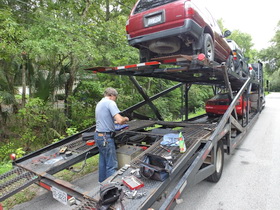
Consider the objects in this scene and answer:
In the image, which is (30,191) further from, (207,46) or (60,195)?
(207,46)

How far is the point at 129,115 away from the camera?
18.7 feet

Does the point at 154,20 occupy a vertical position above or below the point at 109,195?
above

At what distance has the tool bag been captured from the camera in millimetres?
1836

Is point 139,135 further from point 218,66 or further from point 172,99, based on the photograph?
point 172,99

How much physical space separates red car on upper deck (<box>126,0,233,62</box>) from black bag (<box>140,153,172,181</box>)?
8.15 ft

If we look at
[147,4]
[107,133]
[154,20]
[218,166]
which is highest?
[147,4]

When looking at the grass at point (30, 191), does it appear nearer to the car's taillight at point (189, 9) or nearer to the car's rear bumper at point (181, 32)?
the car's rear bumper at point (181, 32)

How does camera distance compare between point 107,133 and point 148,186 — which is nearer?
point 148,186

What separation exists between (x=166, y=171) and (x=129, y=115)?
11.8 ft

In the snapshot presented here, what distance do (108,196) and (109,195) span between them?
13mm

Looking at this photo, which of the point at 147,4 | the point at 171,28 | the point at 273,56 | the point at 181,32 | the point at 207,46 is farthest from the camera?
the point at 273,56

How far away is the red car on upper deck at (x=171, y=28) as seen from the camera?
12.0 ft

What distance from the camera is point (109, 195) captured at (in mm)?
1923

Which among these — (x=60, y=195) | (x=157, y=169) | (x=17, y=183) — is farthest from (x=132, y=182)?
(x=17, y=183)
